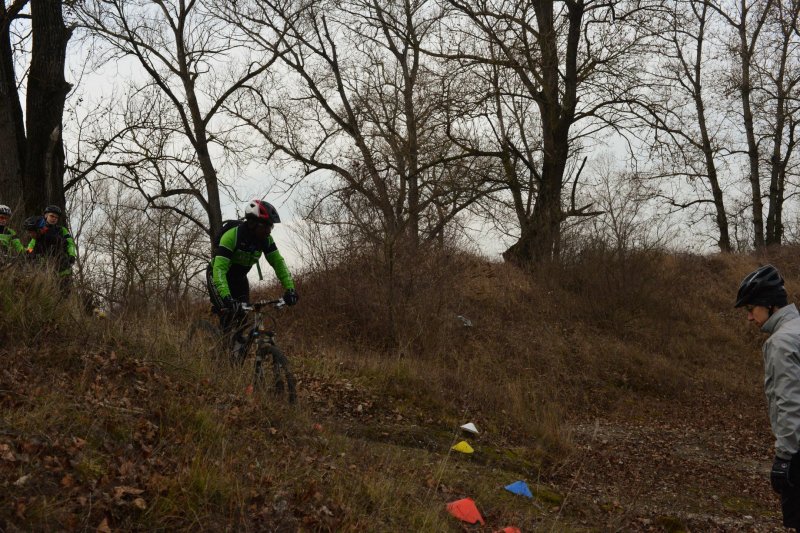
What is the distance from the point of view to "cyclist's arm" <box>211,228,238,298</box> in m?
6.42

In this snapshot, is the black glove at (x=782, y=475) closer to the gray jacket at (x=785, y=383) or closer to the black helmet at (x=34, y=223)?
the gray jacket at (x=785, y=383)

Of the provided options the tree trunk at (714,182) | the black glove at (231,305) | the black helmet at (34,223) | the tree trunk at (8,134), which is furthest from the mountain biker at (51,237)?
the tree trunk at (714,182)

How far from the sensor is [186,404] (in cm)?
505

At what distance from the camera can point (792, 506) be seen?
12.6ft

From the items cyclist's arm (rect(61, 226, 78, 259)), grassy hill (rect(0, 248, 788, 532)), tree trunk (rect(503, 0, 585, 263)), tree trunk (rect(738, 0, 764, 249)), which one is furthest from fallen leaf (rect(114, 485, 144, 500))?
tree trunk (rect(738, 0, 764, 249))

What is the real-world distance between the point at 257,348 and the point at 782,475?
4671 millimetres

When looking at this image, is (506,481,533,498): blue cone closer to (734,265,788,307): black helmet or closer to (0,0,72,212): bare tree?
(734,265,788,307): black helmet

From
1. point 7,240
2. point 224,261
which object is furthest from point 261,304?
point 7,240

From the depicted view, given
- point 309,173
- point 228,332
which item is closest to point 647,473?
point 228,332

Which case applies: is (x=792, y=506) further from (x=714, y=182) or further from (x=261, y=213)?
(x=714, y=182)

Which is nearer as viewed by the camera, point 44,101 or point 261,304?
point 261,304

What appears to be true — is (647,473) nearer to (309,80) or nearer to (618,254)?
(618,254)

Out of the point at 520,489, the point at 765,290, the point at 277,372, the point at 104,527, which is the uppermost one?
the point at 765,290

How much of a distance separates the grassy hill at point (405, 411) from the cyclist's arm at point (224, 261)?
1.96ft
